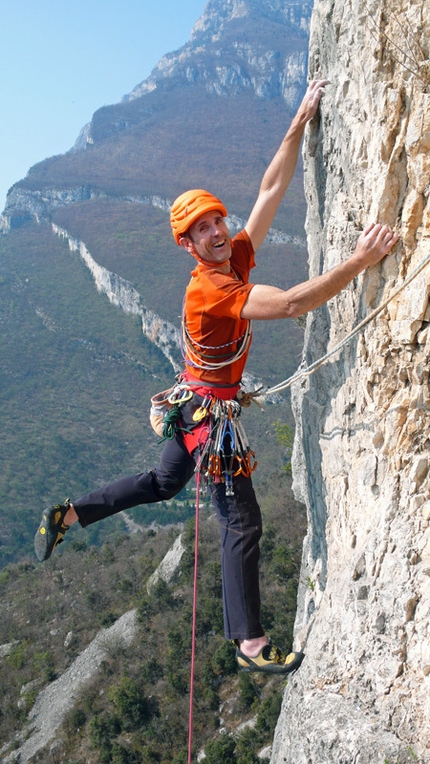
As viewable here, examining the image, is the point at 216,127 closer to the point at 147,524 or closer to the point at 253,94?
the point at 253,94

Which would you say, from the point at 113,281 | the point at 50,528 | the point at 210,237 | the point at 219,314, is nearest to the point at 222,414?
the point at 219,314

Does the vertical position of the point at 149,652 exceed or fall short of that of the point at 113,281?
it falls short

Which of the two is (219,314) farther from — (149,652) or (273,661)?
(149,652)

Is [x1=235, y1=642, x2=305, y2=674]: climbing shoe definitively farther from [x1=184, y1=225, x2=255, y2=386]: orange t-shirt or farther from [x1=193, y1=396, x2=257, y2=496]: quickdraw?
[x1=184, y1=225, x2=255, y2=386]: orange t-shirt

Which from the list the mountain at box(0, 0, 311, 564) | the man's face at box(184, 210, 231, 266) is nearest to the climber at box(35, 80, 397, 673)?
the man's face at box(184, 210, 231, 266)

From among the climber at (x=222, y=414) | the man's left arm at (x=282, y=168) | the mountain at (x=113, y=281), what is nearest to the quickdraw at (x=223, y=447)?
the climber at (x=222, y=414)

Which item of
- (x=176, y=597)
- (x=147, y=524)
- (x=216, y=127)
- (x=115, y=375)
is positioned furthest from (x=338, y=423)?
(x=216, y=127)

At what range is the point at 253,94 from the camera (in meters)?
196

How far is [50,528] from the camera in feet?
15.3

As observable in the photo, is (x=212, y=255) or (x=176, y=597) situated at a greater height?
(x=212, y=255)

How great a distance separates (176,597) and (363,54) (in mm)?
24320

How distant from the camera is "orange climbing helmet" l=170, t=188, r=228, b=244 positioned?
3938 millimetres

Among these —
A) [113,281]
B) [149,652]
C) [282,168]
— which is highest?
[113,281]

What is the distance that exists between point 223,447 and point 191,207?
150cm
